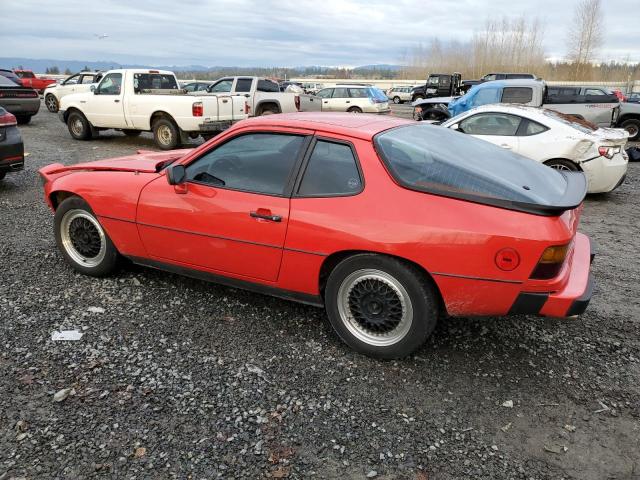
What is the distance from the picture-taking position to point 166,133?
446 inches

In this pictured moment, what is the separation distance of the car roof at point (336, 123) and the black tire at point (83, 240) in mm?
1622

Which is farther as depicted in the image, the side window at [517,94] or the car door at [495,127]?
the side window at [517,94]

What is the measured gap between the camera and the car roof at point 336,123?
3207 mm

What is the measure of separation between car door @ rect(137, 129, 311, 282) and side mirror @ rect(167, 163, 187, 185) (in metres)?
0.07

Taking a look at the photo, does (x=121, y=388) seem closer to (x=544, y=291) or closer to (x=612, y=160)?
(x=544, y=291)

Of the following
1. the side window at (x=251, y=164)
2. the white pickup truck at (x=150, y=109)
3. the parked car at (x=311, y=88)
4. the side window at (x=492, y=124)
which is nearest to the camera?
the side window at (x=251, y=164)

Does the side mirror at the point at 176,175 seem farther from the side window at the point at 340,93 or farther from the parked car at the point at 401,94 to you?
the parked car at the point at 401,94

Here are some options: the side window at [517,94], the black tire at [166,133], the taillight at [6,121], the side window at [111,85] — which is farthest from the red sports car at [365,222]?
the side window at [517,94]

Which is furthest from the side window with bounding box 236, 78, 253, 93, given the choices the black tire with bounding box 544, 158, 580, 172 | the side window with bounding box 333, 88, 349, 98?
the black tire with bounding box 544, 158, 580, 172

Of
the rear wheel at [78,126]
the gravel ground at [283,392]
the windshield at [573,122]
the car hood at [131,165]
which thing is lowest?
the gravel ground at [283,392]

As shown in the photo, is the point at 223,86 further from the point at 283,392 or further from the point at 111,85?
the point at 283,392

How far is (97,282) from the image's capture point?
4.23m

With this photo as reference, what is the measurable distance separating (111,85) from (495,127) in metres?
9.34

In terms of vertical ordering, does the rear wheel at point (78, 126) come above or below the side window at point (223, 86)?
below
